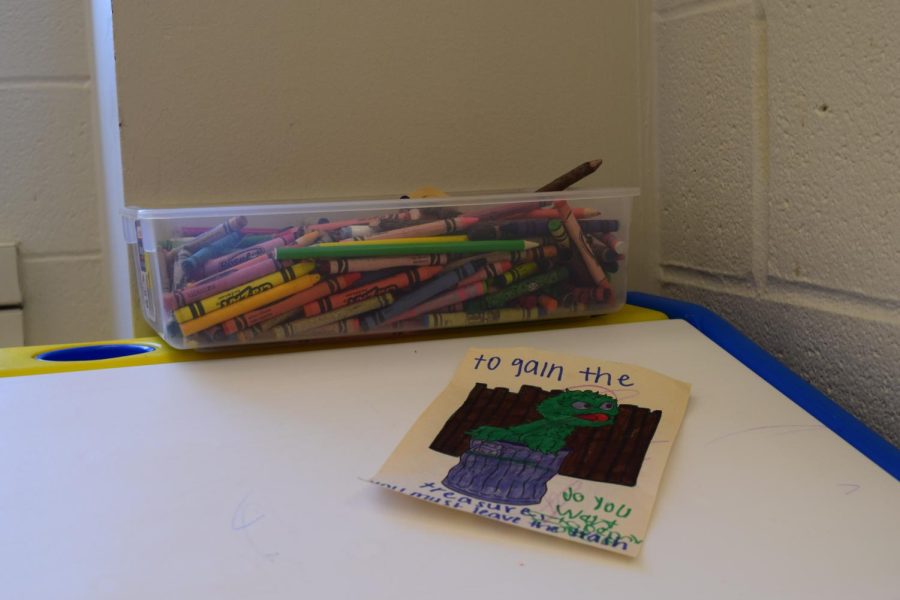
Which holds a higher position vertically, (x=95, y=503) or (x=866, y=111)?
(x=866, y=111)

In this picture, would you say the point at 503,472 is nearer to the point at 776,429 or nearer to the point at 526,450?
the point at 526,450

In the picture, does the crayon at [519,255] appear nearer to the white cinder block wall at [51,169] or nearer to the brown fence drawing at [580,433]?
the brown fence drawing at [580,433]

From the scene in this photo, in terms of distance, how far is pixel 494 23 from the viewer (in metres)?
0.91

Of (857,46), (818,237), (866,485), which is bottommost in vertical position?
(866,485)

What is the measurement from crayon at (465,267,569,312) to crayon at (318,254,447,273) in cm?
5

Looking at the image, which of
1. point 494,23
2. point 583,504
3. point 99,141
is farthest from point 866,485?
point 99,141

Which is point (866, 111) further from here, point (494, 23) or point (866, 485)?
point (494, 23)

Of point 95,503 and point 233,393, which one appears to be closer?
point 95,503

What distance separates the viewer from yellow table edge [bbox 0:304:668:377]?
658 mm

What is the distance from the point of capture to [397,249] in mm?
687

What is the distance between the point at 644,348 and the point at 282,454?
308mm

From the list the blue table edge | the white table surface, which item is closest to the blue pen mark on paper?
the white table surface

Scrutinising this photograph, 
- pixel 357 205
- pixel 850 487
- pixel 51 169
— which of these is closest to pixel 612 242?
pixel 357 205

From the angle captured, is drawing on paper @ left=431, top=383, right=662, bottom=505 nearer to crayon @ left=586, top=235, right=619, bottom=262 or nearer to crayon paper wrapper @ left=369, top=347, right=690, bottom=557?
crayon paper wrapper @ left=369, top=347, right=690, bottom=557
